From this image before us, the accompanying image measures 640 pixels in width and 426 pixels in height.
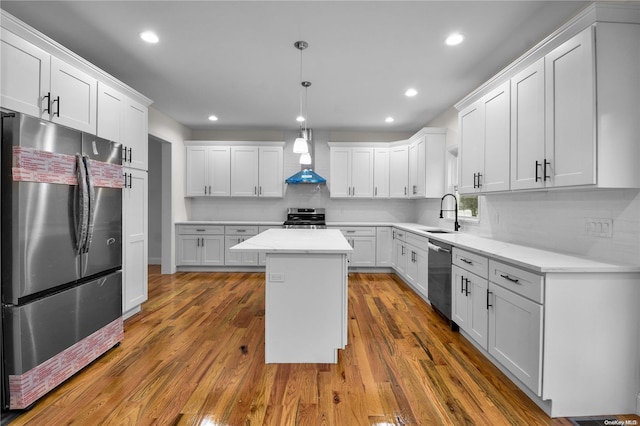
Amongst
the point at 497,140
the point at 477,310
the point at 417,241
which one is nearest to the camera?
the point at 477,310

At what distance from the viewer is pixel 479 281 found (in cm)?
250

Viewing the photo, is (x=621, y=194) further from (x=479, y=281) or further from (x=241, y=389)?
(x=241, y=389)

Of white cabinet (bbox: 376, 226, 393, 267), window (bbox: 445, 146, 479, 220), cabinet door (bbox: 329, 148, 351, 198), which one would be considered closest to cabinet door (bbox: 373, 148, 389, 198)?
cabinet door (bbox: 329, 148, 351, 198)

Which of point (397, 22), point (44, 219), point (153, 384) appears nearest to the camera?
point (44, 219)

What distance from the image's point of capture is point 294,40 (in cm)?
277

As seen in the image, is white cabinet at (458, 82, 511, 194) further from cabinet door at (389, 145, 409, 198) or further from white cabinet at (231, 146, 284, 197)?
white cabinet at (231, 146, 284, 197)

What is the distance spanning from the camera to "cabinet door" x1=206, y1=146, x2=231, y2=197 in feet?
19.0

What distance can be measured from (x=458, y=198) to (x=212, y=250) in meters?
4.22

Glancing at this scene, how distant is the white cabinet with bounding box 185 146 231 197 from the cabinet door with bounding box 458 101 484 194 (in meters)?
4.09

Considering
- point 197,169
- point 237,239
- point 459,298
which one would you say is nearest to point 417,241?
point 459,298

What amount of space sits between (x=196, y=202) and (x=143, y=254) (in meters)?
2.78

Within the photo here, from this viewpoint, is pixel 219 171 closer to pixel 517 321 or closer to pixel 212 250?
pixel 212 250

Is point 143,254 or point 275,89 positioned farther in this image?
point 275,89

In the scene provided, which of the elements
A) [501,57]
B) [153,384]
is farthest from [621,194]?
[153,384]
